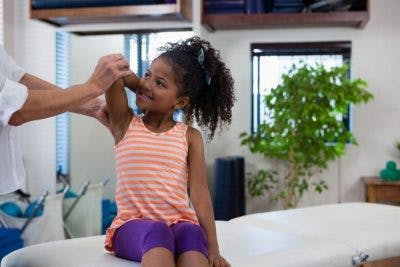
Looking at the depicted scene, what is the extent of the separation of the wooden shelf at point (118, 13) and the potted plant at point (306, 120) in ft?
2.93

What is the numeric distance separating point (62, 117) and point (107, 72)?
232cm

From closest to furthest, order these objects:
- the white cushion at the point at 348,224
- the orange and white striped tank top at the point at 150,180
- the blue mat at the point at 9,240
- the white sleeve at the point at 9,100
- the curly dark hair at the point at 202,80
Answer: the white sleeve at the point at 9,100 → the orange and white striped tank top at the point at 150,180 → the curly dark hair at the point at 202,80 → the white cushion at the point at 348,224 → the blue mat at the point at 9,240

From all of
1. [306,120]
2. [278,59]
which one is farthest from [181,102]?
[278,59]

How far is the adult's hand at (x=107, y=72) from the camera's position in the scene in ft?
4.31

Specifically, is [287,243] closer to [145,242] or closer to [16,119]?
[145,242]

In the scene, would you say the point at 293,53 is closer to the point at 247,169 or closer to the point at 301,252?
the point at 247,169

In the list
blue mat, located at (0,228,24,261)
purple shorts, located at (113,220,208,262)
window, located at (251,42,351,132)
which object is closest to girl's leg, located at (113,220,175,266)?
purple shorts, located at (113,220,208,262)

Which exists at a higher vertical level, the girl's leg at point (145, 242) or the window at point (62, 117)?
the window at point (62, 117)

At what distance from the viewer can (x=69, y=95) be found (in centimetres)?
123

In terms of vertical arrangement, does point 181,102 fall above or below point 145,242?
above

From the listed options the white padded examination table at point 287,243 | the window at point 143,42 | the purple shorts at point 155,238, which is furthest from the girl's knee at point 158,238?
the window at point 143,42

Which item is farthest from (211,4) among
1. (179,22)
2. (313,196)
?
(313,196)

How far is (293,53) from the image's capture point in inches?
159

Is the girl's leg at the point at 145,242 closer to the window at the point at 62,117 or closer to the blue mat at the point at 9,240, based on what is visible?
the blue mat at the point at 9,240
